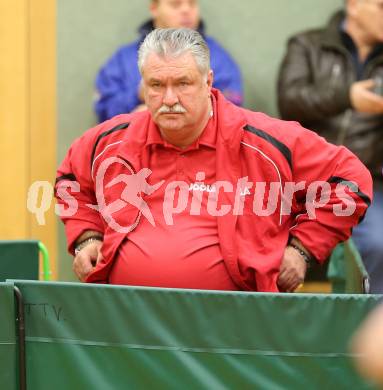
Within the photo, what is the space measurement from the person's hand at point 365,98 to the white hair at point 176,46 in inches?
65.3

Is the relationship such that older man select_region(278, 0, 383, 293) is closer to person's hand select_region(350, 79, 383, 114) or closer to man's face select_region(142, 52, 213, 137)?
person's hand select_region(350, 79, 383, 114)

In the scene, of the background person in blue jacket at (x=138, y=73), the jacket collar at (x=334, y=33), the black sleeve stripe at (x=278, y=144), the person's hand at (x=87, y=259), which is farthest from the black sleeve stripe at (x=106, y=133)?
the jacket collar at (x=334, y=33)

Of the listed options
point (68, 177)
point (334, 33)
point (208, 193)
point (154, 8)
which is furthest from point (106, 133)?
point (334, 33)

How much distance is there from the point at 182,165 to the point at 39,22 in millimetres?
1720

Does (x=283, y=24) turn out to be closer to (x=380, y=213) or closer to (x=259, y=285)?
(x=380, y=213)

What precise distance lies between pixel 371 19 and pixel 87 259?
7.63ft

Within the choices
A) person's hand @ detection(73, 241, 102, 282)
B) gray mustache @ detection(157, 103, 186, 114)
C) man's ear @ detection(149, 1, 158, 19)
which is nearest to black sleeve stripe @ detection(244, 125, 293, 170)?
gray mustache @ detection(157, 103, 186, 114)

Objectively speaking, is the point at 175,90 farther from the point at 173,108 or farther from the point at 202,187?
the point at 202,187

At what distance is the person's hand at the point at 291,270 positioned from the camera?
3.28 meters

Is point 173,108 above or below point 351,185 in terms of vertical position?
above

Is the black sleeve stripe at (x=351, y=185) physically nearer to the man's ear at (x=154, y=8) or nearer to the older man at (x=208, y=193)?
the older man at (x=208, y=193)

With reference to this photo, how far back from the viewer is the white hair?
10.7 feet

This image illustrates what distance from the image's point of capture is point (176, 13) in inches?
200

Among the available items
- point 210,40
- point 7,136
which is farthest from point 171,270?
point 210,40
